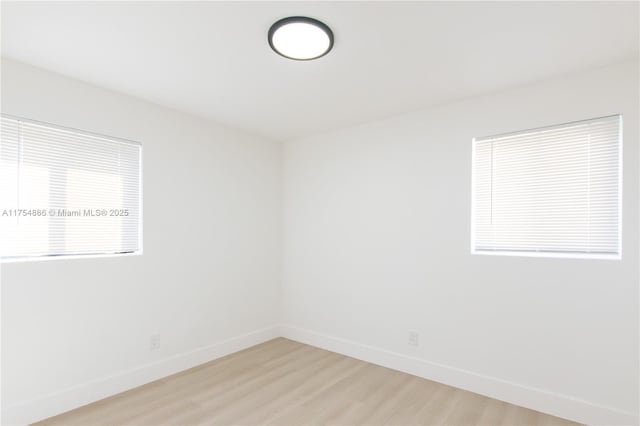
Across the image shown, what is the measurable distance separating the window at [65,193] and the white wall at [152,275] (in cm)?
10

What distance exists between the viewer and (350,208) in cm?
404

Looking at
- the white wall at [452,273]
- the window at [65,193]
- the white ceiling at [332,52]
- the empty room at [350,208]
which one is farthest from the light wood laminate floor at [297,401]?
the white ceiling at [332,52]

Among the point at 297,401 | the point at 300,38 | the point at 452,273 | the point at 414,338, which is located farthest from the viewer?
the point at 414,338

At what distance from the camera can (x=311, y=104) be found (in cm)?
333

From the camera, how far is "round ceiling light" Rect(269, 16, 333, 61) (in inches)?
78.9

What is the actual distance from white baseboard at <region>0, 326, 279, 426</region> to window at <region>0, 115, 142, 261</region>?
109 cm

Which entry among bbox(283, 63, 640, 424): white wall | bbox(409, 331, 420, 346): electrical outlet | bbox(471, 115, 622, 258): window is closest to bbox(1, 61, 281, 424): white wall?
bbox(283, 63, 640, 424): white wall

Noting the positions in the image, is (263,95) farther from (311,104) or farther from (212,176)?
(212,176)

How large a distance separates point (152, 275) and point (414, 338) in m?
2.69

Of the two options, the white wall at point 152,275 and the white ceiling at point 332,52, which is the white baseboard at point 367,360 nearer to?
the white wall at point 152,275

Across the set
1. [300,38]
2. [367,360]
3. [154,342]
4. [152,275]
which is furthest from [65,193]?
[367,360]

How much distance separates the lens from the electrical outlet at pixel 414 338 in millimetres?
3416

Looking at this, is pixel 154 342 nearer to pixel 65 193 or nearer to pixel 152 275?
pixel 152 275

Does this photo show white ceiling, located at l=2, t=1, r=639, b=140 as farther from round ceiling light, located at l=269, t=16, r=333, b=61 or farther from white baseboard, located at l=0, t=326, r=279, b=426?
white baseboard, located at l=0, t=326, r=279, b=426
